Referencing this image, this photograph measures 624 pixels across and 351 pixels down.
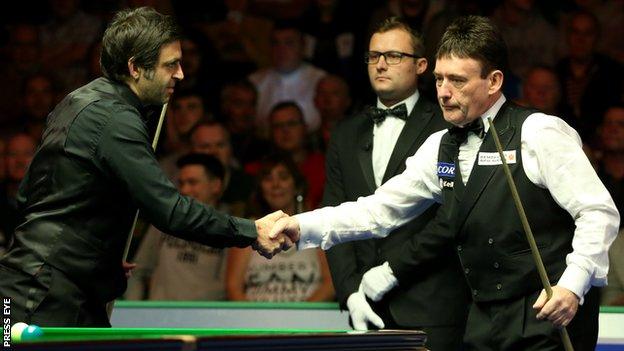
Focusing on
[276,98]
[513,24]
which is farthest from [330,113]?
[513,24]

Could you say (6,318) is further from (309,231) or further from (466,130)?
(466,130)

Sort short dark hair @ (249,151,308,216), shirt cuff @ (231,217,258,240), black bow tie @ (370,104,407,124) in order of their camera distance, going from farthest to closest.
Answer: short dark hair @ (249,151,308,216) → black bow tie @ (370,104,407,124) → shirt cuff @ (231,217,258,240)

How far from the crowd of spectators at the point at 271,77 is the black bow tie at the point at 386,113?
145 cm

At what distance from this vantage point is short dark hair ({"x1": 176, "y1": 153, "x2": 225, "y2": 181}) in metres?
6.52

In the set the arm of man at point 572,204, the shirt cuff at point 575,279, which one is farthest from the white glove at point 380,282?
the shirt cuff at point 575,279

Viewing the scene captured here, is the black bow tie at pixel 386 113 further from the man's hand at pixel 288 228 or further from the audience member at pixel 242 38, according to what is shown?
the audience member at pixel 242 38

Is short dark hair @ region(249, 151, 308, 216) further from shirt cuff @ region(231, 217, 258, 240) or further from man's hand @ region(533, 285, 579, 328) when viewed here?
man's hand @ region(533, 285, 579, 328)

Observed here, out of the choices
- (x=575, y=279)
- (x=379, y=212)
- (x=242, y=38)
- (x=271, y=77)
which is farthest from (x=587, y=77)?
(x=575, y=279)

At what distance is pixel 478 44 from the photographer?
3859 millimetres

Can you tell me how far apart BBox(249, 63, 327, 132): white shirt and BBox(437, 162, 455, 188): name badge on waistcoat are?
3.06 meters

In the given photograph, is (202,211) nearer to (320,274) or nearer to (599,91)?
(320,274)

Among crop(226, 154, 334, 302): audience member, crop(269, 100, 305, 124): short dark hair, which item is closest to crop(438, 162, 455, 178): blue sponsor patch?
crop(226, 154, 334, 302): audience member

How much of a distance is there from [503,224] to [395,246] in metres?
0.84

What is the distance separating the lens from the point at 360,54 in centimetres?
698
